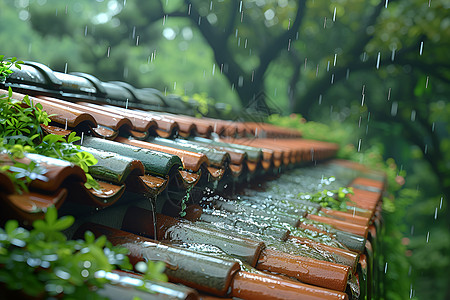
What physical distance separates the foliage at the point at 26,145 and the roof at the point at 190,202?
0.04 m

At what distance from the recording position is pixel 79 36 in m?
13.3

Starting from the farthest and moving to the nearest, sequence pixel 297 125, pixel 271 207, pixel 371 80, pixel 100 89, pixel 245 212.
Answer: pixel 371 80
pixel 297 125
pixel 100 89
pixel 271 207
pixel 245 212

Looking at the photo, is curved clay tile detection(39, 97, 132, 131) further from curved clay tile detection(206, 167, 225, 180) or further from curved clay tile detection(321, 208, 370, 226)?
curved clay tile detection(321, 208, 370, 226)

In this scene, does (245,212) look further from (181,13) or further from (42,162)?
(181,13)

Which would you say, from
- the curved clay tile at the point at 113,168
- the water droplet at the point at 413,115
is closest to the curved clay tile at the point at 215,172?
the curved clay tile at the point at 113,168

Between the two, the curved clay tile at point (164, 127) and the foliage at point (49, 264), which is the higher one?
the curved clay tile at point (164, 127)

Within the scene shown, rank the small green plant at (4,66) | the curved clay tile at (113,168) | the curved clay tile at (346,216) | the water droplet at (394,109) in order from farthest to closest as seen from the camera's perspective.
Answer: the water droplet at (394,109), the curved clay tile at (346,216), the small green plant at (4,66), the curved clay tile at (113,168)

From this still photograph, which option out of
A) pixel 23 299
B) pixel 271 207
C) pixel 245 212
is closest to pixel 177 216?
pixel 245 212

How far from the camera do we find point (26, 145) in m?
1.65

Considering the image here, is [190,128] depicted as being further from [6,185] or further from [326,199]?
[6,185]

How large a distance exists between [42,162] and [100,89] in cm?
225

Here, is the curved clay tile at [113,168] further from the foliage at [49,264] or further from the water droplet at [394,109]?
the water droplet at [394,109]

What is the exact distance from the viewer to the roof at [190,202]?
60.9 inches

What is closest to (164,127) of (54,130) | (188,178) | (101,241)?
(188,178)
